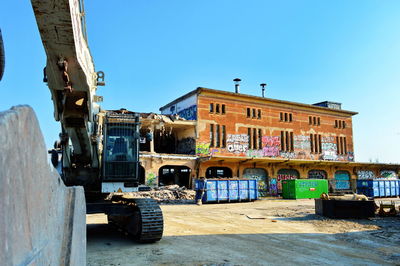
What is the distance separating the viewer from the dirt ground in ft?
23.9

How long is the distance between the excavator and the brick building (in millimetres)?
21096

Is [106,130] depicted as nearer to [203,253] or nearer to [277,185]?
[203,253]

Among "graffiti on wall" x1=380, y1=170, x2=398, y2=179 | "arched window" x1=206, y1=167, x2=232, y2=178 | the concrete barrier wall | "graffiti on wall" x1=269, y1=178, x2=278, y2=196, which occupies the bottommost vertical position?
"graffiti on wall" x1=269, y1=178, x2=278, y2=196

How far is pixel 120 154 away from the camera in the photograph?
922 centimetres

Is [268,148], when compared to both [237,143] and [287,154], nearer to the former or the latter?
[287,154]

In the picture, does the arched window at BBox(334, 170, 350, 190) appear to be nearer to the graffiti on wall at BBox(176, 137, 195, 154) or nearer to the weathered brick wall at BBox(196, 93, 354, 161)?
the weathered brick wall at BBox(196, 93, 354, 161)

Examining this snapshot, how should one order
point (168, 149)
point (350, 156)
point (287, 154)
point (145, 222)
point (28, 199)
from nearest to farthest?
1. point (28, 199)
2. point (145, 222)
3. point (168, 149)
4. point (287, 154)
5. point (350, 156)

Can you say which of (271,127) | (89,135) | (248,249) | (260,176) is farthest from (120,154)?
(271,127)

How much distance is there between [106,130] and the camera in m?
9.13

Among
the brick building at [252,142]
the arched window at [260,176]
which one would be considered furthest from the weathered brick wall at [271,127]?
the arched window at [260,176]

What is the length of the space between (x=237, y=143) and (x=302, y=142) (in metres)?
10.5

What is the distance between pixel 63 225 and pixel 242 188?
26622 millimetres

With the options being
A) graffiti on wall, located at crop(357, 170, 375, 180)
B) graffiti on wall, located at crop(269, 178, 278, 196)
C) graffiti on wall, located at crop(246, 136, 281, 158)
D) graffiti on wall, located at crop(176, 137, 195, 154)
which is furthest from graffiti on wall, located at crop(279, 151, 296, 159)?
graffiti on wall, located at crop(176, 137, 195, 154)

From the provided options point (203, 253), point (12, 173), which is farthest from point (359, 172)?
point (12, 173)
